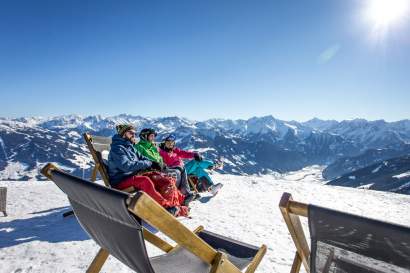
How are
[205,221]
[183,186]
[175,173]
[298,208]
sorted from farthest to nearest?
1. [183,186]
2. [205,221]
3. [175,173]
4. [298,208]

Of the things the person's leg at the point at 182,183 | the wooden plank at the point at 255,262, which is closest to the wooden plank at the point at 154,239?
the wooden plank at the point at 255,262

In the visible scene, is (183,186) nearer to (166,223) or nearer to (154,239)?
(154,239)

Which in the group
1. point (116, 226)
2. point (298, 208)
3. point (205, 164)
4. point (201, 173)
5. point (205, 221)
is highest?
point (298, 208)

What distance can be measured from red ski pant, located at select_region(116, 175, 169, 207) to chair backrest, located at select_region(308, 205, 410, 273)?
4178mm

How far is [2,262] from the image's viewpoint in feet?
15.6

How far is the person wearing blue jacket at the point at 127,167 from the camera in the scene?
6.25 m

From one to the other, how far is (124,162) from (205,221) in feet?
8.03

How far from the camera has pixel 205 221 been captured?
7.55 metres

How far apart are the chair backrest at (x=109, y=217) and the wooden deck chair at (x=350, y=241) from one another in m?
1.08

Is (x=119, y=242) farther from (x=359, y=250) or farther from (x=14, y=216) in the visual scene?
(x=14, y=216)

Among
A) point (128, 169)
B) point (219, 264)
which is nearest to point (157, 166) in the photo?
point (128, 169)

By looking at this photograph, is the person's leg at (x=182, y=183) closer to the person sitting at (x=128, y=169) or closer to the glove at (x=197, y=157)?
the person sitting at (x=128, y=169)

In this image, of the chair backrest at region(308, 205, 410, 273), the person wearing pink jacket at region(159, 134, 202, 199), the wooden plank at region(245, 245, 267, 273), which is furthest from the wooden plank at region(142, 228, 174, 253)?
the person wearing pink jacket at region(159, 134, 202, 199)

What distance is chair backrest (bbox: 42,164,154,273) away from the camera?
2193mm
